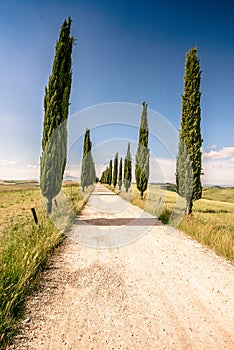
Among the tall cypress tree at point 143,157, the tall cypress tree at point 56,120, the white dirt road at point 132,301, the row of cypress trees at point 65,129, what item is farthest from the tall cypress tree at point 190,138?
the tall cypress tree at point 143,157

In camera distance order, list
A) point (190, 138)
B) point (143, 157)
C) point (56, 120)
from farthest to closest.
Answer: point (143, 157), point (190, 138), point (56, 120)

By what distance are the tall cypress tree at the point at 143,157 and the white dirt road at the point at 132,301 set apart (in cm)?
1758

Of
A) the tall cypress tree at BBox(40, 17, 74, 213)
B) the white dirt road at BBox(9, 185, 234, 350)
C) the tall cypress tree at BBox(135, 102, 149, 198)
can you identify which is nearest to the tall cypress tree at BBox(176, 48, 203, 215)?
the tall cypress tree at BBox(40, 17, 74, 213)

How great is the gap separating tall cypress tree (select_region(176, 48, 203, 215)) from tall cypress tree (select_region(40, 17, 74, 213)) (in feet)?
23.4

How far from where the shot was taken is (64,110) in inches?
461

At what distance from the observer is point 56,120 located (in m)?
10.9

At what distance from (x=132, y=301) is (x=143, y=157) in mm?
21389

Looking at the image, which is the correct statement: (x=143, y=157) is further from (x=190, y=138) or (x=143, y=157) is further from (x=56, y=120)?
(x=56, y=120)

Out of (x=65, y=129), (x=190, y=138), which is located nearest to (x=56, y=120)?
(x=65, y=129)

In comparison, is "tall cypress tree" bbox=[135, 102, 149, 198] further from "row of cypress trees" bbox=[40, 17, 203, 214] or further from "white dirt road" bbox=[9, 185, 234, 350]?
"white dirt road" bbox=[9, 185, 234, 350]

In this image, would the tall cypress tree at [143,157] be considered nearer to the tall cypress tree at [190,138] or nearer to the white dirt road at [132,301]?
the tall cypress tree at [190,138]

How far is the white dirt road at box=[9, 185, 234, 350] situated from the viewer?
270 cm

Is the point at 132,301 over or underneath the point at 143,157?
underneath

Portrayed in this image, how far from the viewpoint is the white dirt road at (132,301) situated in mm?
2699
